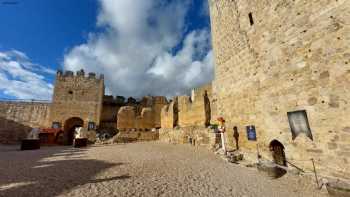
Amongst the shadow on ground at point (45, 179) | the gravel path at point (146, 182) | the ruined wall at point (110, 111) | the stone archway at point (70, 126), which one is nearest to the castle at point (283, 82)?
the gravel path at point (146, 182)

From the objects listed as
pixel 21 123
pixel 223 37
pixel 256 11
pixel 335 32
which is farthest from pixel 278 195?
pixel 21 123

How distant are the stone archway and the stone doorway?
20173 millimetres

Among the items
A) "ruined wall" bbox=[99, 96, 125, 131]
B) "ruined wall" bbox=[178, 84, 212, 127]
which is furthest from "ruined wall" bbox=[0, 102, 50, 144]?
"ruined wall" bbox=[178, 84, 212, 127]

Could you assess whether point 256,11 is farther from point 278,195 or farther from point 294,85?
point 278,195

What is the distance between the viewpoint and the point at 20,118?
2055cm

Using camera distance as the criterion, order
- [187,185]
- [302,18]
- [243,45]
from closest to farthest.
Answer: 1. [187,185]
2. [302,18]
3. [243,45]

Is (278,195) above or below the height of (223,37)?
below

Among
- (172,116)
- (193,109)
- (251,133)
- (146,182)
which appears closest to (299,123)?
(251,133)

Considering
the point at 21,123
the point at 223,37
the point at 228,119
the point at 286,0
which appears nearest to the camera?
the point at 286,0

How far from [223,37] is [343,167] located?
7.09 meters

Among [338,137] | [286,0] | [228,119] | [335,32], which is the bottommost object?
[338,137]

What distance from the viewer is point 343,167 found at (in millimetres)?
4250

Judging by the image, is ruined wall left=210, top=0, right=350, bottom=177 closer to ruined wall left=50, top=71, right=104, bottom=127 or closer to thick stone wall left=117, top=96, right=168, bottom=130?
thick stone wall left=117, top=96, right=168, bottom=130

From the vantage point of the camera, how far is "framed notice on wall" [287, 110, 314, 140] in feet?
16.8
